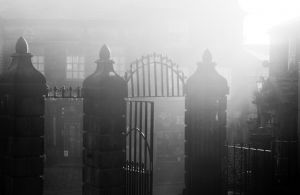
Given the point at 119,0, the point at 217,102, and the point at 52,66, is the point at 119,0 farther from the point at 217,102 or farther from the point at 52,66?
the point at 217,102

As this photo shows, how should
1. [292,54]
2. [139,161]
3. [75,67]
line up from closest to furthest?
[139,161] → [292,54] → [75,67]

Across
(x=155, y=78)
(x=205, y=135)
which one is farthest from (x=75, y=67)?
(x=205, y=135)

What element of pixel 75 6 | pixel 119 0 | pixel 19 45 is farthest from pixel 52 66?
pixel 19 45

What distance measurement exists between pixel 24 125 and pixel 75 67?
63.6 ft

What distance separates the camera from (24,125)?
711 cm

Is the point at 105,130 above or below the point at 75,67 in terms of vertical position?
below

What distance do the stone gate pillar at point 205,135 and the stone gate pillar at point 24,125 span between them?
2581 mm

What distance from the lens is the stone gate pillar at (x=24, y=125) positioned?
707 centimetres

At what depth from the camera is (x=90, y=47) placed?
1030 inches

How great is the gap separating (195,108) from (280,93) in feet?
27.9

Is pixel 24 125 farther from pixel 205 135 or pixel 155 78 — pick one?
pixel 205 135

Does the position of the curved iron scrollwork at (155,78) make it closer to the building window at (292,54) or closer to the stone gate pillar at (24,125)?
the stone gate pillar at (24,125)

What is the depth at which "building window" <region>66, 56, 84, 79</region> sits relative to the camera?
85.8ft

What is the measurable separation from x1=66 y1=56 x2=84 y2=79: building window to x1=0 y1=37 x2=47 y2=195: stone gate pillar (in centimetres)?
1900
